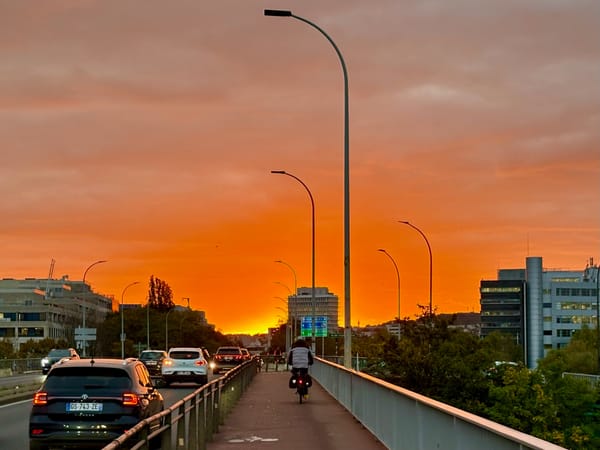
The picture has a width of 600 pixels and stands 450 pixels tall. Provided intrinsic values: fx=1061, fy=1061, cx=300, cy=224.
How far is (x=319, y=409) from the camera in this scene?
28.7 m

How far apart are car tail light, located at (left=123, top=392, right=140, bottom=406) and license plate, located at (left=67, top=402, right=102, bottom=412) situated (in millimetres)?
390

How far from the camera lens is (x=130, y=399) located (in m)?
16.0

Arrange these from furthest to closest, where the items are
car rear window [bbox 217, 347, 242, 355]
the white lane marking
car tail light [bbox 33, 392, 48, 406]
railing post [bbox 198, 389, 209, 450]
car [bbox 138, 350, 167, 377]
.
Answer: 1. car rear window [bbox 217, 347, 242, 355]
2. car [bbox 138, 350, 167, 377]
3. the white lane marking
4. railing post [bbox 198, 389, 209, 450]
5. car tail light [bbox 33, 392, 48, 406]

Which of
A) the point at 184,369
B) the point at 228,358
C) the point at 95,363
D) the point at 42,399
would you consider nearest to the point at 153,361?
the point at 184,369

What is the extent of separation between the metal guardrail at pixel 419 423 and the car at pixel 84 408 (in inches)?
153

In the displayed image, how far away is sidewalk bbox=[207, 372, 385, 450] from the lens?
1848cm

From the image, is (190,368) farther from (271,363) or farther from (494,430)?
(271,363)

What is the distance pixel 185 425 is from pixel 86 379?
2882 millimetres

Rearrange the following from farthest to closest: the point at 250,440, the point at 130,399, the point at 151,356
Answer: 1. the point at 151,356
2. the point at 250,440
3. the point at 130,399

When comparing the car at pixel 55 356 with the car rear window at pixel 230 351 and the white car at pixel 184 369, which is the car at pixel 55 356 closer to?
the car rear window at pixel 230 351

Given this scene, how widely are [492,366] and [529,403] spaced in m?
5.72

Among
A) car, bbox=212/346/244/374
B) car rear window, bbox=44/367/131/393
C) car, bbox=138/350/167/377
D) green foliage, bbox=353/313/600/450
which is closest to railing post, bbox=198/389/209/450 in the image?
car rear window, bbox=44/367/131/393

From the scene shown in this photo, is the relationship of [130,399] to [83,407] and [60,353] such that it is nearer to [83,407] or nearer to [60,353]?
[83,407]

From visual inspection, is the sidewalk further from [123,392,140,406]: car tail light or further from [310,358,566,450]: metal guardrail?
[123,392,140,406]: car tail light
